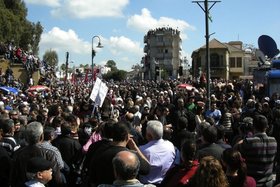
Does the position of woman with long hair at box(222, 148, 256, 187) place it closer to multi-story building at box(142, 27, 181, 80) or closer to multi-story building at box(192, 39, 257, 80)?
multi-story building at box(192, 39, 257, 80)

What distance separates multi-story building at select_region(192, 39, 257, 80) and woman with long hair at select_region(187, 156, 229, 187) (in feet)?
298

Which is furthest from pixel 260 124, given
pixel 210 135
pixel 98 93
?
pixel 98 93

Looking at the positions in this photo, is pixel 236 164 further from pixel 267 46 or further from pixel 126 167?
pixel 267 46

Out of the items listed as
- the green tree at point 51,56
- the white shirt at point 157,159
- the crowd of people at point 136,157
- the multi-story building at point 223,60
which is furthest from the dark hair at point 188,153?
the green tree at point 51,56

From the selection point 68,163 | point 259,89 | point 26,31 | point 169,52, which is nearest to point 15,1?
point 26,31

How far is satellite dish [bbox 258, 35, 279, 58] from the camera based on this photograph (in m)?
27.3

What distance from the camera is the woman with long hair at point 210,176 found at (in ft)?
13.5

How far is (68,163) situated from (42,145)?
1141 mm

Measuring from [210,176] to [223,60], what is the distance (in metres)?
99.4

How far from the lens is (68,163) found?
744cm

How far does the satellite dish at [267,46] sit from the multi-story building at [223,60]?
66.6 meters

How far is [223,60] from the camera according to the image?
334 feet

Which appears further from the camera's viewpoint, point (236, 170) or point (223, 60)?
point (223, 60)

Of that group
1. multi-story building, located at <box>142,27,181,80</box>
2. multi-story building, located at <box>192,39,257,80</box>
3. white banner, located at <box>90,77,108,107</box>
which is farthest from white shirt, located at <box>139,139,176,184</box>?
multi-story building, located at <box>142,27,181,80</box>
